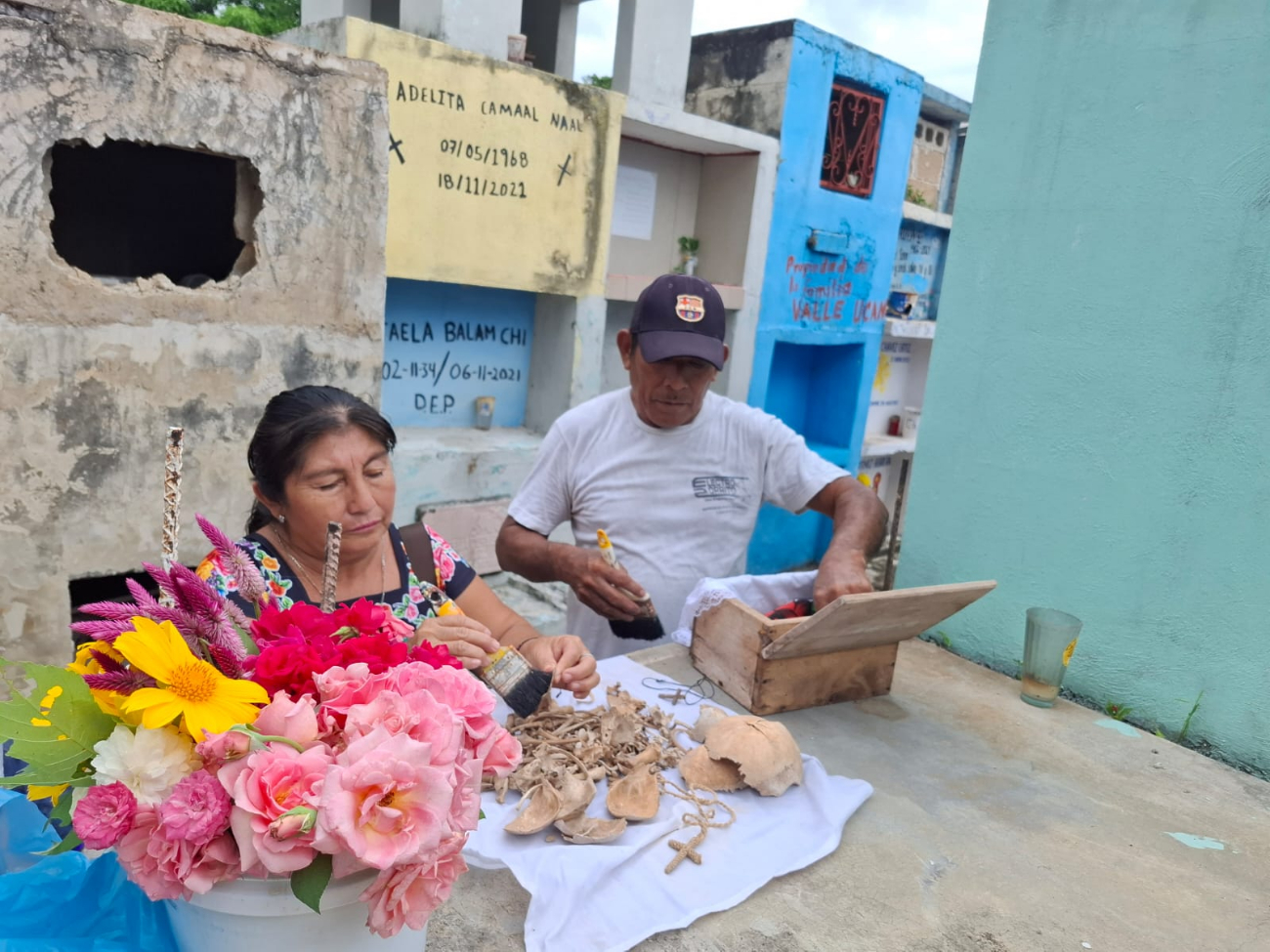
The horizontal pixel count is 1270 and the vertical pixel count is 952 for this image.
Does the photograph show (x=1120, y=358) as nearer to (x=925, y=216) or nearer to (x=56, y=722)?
(x=56, y=722)

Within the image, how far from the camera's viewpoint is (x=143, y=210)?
5.43 metres

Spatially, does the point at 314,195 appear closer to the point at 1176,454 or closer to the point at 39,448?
the point at 39,448

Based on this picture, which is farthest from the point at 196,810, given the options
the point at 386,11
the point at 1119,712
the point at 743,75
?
the point at 743,75

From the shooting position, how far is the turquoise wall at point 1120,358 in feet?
7.64

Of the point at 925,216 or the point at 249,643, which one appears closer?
the point at 249,643

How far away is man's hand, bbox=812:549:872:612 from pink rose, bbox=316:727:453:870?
1.60 m

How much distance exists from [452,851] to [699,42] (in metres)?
9.86

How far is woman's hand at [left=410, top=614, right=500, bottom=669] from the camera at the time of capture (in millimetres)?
1714

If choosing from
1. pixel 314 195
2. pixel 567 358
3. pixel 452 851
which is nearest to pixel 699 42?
pixel 567 358

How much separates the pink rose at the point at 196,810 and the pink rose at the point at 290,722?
7 centimetres

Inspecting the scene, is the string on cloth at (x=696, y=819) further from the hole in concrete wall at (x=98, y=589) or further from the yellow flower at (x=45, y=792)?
the hole in concrete wall at (x=98, y=589)

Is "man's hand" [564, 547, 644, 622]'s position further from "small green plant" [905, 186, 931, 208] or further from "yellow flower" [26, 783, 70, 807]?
"small green plant" [905, 186, 931, 208]

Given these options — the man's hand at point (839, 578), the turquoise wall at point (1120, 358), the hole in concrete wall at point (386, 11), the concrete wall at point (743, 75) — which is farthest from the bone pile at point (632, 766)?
the concrete wall at point (743, 75)

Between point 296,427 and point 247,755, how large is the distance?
1084 mm
